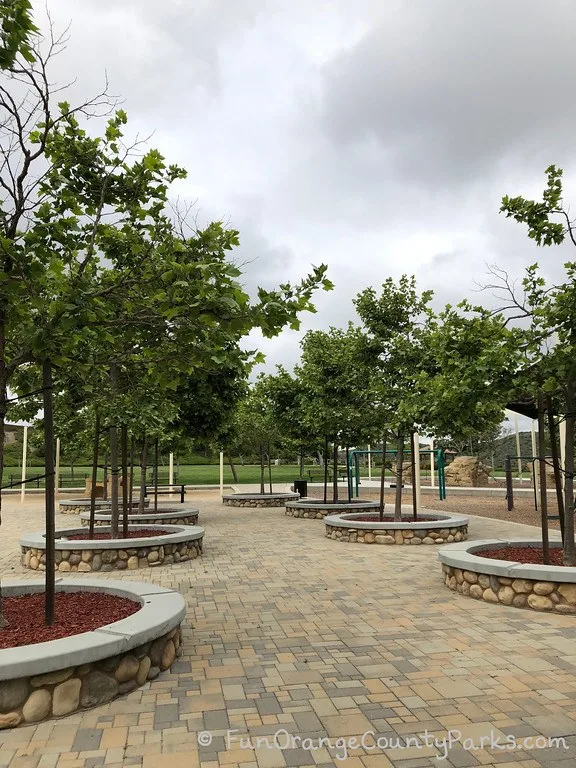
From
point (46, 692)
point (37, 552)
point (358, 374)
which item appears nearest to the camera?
point (46, 692)

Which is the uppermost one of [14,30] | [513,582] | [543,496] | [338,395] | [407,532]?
[14,30]

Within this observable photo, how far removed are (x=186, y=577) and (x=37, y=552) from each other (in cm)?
269

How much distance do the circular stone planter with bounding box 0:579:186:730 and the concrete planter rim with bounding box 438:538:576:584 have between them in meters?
3.75

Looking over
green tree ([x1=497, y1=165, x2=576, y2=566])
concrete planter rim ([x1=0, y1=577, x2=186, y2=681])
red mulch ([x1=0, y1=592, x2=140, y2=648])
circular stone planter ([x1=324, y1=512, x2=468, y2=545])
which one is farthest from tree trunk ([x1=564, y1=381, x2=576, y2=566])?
red mulch ([x1=0, y1=592, x2=140, y2=648])

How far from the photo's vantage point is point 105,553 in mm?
9250

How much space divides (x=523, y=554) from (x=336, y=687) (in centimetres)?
448

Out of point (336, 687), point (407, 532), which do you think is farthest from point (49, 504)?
point (407, 532)

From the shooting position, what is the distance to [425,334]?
12.7m

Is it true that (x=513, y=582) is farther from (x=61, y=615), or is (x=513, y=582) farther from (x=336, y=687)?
(x=61, y=615)

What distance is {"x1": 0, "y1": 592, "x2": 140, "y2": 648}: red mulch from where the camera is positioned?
4.61 m

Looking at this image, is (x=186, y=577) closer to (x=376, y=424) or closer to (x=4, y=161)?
(x=4, y=161)

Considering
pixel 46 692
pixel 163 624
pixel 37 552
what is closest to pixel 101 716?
pixel 46 692

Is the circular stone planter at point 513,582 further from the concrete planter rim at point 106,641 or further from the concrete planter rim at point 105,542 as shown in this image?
the concrete planter rim at point 105,542

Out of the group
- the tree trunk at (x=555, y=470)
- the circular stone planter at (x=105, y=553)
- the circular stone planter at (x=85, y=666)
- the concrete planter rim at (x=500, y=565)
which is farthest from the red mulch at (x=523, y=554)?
the circular stone planter at (x=105, y=553)
